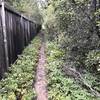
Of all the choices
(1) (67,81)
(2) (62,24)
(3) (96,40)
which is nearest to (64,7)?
(2) (62,24)

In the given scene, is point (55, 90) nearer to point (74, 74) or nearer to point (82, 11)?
point (74, 74)

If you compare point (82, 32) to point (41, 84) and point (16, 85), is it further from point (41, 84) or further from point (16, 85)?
point (16, 85)

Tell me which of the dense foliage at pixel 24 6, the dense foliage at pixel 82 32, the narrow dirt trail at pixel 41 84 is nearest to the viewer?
the narrow dirt trail at pixel 41 84

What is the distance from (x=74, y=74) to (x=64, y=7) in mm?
3149

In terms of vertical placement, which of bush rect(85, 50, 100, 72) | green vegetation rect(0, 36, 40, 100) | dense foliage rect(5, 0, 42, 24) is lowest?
green vegetation rect(0, 36, 40, 100)

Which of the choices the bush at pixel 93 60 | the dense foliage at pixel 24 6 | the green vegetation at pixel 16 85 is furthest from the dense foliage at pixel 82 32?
the dense foliage at pixel 24 6

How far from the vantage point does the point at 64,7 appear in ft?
25.4

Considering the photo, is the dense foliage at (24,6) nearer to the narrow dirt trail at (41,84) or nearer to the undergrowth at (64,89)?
the narrow dirt trail at (41,84)

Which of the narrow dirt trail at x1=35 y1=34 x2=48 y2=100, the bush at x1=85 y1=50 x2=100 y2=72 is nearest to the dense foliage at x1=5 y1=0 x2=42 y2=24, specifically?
the narrow dirt trail at x1=35 y1=34 x2=48 y2=100

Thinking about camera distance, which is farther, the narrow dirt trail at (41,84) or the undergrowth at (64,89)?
the narrow dirt trail at (41,84)

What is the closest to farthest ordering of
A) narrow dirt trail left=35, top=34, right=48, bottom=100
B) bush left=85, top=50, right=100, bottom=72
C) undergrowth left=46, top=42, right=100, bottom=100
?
undergrowth left=46, top=42, right=100, bottom=100
narrow dirt trail left=35, top=34, right=48, bottom=100
bush left=85, top=50, right=100, bottom=72

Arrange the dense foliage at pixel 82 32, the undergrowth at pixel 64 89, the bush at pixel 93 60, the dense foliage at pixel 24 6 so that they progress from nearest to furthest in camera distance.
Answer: the undergrowth at pixel 64 89
the bush at pixel 93 60
the dense foliage at pixel 82 32
the dense foliage at pixel 24 6

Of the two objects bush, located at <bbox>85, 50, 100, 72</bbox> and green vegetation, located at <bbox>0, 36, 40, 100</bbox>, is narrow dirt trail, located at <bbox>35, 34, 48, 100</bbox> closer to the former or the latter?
green vegetation, located at <bbox>0, 36, 40, 100</bbox>

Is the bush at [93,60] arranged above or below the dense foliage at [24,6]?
below
